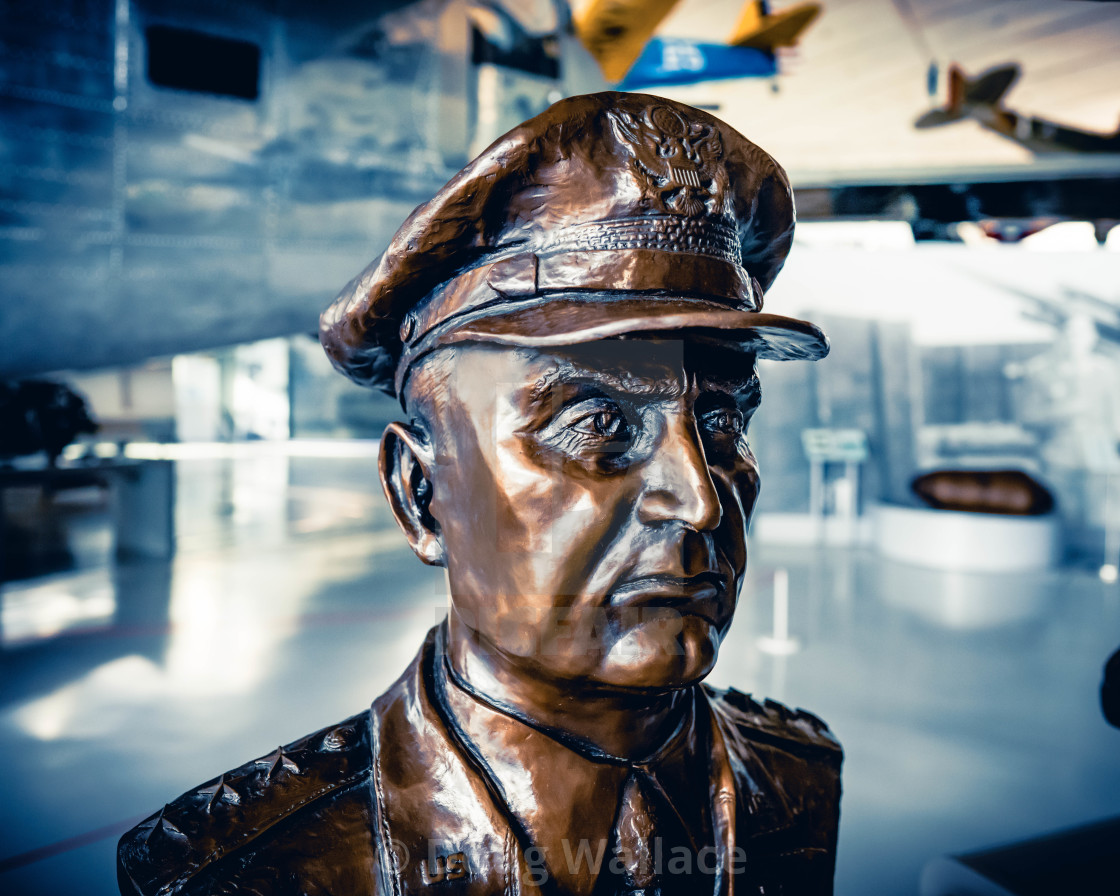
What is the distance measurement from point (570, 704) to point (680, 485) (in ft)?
1.12

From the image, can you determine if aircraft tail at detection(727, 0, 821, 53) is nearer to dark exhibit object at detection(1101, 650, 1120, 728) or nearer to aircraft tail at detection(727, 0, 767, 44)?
aircraft tail at detection(727, 0, 767, 44)

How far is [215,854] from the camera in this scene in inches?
37.4

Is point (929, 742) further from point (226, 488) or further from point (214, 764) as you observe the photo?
point (226, 488)

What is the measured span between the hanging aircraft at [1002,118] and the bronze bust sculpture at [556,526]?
7.31m

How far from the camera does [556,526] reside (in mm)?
903

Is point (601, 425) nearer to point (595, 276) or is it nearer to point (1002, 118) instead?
point (595, 276)

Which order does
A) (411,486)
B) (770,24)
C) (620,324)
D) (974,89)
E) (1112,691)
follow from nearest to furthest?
(620,324) < (411,486) < (1112,691) < (770,24) < (974,89)

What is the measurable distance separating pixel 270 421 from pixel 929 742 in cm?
1307

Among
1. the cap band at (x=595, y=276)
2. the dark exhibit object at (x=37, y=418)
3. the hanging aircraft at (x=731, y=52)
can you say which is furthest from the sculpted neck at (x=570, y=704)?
the dark exhibit object at (x=37, y=418)

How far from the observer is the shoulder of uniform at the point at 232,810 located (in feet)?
3.11

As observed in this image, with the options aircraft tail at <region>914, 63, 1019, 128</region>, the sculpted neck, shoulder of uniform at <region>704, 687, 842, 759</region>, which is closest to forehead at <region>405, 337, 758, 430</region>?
the sculpted neck

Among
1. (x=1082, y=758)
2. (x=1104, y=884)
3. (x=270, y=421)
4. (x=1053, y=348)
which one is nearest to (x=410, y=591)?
(x=1082, y=758)

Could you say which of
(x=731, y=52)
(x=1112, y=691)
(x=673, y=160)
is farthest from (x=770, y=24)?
(x=673, y=160)

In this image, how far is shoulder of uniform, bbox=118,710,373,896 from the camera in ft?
3.11
